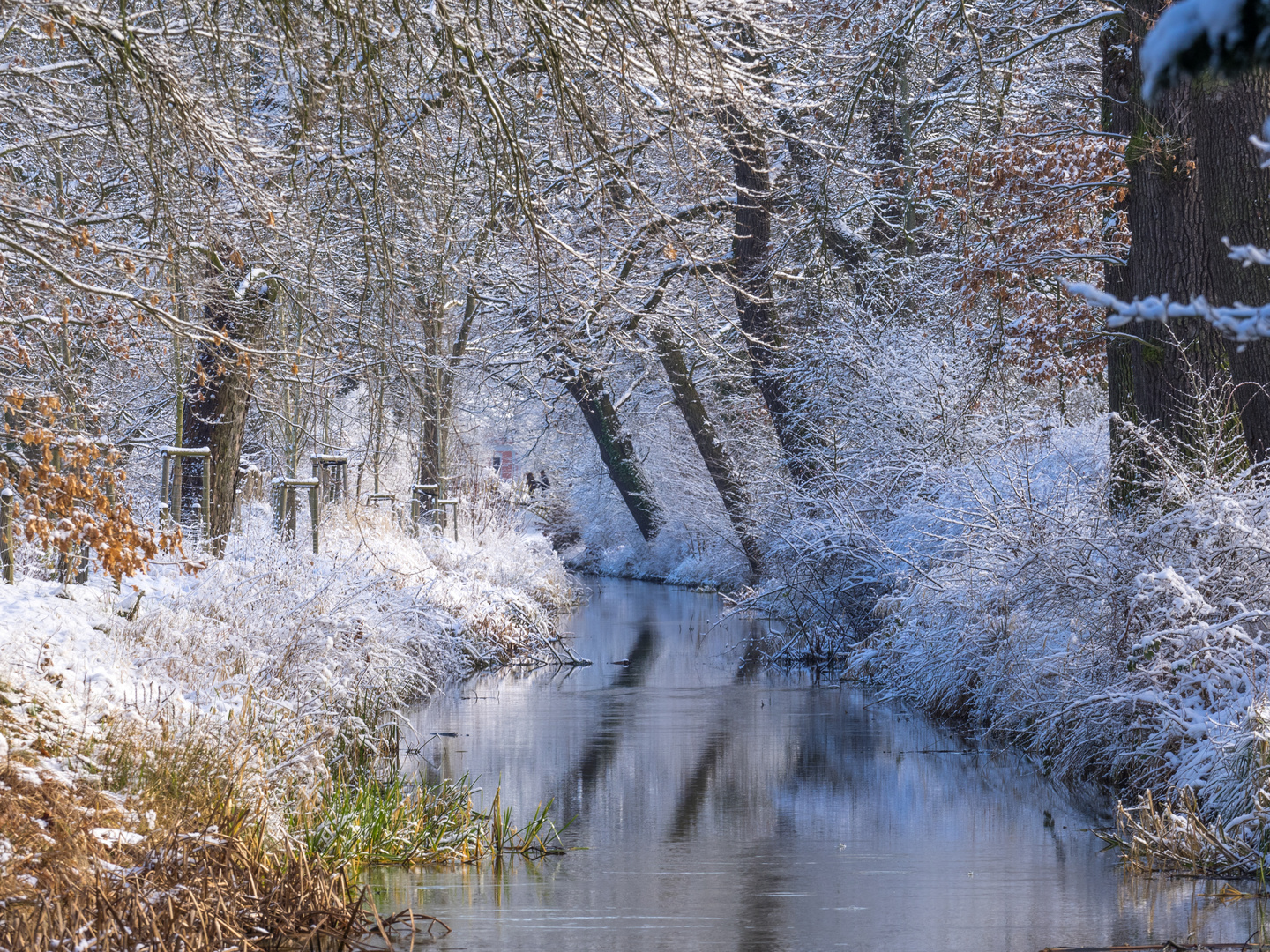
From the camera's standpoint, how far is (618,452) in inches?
1326

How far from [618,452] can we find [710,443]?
747 cm

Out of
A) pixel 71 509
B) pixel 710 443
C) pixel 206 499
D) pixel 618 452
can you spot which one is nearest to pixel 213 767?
pixel 71 509

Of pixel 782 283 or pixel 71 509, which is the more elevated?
pixel 782 283

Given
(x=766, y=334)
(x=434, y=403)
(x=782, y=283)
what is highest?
(x=782, y=283)

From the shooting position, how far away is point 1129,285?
40.4 ft

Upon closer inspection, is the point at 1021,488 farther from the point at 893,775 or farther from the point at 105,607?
the point at 105,607

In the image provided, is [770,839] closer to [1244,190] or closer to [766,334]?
Result: [1244,190]

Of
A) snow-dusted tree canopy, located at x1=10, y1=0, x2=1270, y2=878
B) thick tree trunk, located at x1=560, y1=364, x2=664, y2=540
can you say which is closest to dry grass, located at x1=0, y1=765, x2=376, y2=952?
snow-dusted tree canopy, located at x1=10, y1=0, x2=1270, y2=878

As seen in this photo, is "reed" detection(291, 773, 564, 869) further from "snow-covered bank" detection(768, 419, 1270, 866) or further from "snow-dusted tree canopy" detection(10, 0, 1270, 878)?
"snow-covered bank" detection(768, 419, 1270, 866)

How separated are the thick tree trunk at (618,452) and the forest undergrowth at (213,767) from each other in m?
14.8

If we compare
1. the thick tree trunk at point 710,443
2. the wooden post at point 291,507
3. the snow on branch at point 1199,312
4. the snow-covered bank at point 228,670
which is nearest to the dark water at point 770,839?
the snow-covered bank at point 228,670

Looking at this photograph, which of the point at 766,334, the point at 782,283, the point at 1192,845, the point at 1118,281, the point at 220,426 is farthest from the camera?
the point at 782,283

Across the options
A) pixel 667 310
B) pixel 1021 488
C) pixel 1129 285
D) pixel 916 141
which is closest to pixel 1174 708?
pixel 1129 285

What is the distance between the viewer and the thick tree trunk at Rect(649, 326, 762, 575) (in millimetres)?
24328
